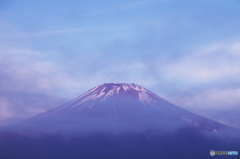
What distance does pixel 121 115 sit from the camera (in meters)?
93.3

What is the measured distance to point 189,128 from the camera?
3492 inches

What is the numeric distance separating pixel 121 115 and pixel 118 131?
5770 mm

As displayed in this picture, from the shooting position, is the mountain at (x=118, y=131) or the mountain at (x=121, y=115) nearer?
the mountain at (x=118, y=131)

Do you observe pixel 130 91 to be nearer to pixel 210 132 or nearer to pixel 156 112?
pixel 156 112

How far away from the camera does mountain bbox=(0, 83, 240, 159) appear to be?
79.7 meters

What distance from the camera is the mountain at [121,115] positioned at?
3467 inches

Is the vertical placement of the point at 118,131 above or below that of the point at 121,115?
below

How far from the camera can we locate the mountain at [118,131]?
261 feet

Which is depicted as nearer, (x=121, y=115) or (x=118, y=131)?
(x=118, y=131)

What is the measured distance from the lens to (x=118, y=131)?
3484 inches

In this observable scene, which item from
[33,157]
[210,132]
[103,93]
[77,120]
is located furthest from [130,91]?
[33,157]

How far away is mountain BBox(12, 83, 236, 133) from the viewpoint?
8806cm

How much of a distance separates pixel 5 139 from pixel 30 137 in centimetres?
632

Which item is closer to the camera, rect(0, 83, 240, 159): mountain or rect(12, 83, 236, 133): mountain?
rect(0, 83, 240, 159): mountain
